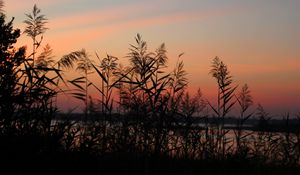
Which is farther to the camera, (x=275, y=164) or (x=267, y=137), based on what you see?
(x=267, y=137)

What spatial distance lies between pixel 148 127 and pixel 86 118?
2.69m

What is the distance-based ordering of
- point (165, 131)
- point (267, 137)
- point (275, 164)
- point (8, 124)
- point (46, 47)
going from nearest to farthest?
point (8, 124)
point (165, 131)
point (46, 47)
point (275, 164)
point (267, 137)

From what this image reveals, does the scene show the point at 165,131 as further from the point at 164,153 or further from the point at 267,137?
the point at 267,137

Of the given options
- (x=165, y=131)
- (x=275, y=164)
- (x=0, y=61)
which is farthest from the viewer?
(x=275, y=164)

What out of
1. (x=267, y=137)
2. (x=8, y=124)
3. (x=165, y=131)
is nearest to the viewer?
(x=8, y=124)

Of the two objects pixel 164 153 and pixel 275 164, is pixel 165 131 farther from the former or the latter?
pixel 275 164

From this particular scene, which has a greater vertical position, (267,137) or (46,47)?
(46,47)

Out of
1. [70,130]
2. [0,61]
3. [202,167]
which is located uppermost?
[0,61]

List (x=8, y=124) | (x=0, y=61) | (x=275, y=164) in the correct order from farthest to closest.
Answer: (x=275, y=164) → (x=0, y=61) → (x=8, y=124)

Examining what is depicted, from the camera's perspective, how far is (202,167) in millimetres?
10922

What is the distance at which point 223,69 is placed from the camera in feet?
42.7

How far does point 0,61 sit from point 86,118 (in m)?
3.61

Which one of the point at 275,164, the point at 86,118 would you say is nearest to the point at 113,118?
the point at 86,118

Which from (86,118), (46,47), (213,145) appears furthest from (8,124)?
(213,145)
